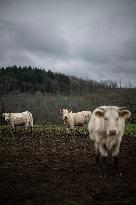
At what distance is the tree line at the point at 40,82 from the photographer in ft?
235

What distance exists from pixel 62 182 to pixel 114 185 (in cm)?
133

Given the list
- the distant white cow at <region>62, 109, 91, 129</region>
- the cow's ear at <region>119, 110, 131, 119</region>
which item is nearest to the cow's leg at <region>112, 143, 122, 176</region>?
the cow's ear at <region>119, 110, 131, 119</region>

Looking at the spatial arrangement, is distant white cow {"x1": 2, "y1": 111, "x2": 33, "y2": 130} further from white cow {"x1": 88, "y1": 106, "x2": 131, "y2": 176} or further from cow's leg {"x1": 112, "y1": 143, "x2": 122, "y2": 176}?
cow's leg {"x1": 112, "y1": 143, "x2": 122, "y2": 176}

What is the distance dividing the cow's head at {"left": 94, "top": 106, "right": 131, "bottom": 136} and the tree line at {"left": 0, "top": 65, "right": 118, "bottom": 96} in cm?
5212

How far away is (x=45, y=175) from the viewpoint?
851 cm

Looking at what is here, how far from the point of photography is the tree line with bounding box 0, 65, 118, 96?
235 ft

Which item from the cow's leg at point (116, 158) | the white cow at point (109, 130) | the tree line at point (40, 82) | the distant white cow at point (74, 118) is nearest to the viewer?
the white cow at point (109, 130)

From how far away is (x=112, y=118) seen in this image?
332 inches

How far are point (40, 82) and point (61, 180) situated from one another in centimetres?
7837

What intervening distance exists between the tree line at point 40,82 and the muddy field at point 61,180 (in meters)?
49.7

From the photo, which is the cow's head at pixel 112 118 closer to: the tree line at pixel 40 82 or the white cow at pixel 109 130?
the white cow at pixel 109 130

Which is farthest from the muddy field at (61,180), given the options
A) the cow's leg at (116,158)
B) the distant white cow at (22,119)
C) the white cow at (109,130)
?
the distant white cow at (22,119)

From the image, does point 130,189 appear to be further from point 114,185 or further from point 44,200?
point 44,200

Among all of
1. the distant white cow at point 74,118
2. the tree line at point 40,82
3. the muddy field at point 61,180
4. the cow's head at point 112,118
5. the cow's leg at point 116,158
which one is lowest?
the muddy field at point 61,180
